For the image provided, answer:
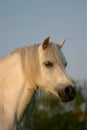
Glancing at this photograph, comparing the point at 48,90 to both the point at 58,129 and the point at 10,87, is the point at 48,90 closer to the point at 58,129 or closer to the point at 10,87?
the point at 10,87

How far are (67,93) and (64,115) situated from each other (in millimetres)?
7665

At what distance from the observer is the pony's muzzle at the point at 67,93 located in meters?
3.63

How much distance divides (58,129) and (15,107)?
7560 millimetres

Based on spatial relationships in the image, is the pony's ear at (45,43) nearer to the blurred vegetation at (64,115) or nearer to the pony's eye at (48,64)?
the pony's eye at (48,64)

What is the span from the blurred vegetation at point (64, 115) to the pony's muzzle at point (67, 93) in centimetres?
712

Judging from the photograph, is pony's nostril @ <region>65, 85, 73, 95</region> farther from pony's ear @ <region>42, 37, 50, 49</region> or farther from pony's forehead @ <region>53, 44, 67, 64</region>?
pony's ear @ <region>42, 37, 50, 49</region>

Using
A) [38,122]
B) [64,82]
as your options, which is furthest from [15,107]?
[38,122]

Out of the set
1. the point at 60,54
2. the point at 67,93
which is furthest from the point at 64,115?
the point at 67,93

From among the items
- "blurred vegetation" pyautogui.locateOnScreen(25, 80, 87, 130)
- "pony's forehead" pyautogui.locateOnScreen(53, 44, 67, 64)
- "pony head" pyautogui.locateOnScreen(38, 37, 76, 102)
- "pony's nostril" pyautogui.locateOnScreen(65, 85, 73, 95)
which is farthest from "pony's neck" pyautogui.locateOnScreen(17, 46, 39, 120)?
"blurred vegetation" pyautogui.locateOnScreen(25, 80, 87, 130)

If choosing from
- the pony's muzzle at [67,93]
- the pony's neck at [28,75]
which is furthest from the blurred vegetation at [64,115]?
the pony's muzzle at [67,93]

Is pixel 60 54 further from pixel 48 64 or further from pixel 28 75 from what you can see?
pixel 28 75

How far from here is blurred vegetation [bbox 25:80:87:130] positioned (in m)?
11.1

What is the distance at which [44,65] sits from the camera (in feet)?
12.3

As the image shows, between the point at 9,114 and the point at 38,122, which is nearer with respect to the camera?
the point at 9,114
